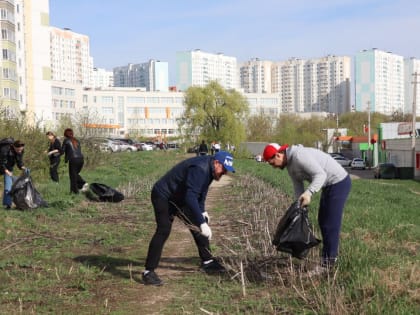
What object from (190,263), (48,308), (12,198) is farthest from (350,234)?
(12,198)

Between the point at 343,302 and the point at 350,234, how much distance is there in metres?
2.99

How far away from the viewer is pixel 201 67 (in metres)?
142

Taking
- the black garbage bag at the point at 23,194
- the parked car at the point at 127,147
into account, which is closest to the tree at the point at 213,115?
the parked car at the point at 127,147

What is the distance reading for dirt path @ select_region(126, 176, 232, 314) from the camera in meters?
5.40

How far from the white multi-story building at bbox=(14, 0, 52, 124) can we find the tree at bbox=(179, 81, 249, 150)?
21453 mm

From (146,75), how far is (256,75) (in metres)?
31.2

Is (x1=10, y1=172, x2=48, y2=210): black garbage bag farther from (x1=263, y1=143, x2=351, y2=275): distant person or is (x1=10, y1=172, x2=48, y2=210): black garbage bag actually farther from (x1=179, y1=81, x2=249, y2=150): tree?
(x1=179, y1=81, x2=249, y2=150): tree

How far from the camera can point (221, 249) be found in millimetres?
7594

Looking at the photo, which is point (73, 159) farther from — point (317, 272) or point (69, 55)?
point (69, 55)

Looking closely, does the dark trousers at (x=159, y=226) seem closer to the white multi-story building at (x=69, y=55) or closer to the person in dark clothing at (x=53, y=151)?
the person in dark clothing at (x=53, y=151)

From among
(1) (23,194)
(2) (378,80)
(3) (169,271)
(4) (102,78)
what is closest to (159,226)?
(3) (169,271)

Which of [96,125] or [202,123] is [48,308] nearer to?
[96,125]

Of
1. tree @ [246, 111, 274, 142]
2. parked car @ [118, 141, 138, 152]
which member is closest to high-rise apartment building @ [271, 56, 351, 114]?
tree @ [246, 111, 274, 142]

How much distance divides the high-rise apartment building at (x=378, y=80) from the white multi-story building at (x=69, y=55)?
63664 millimetres
